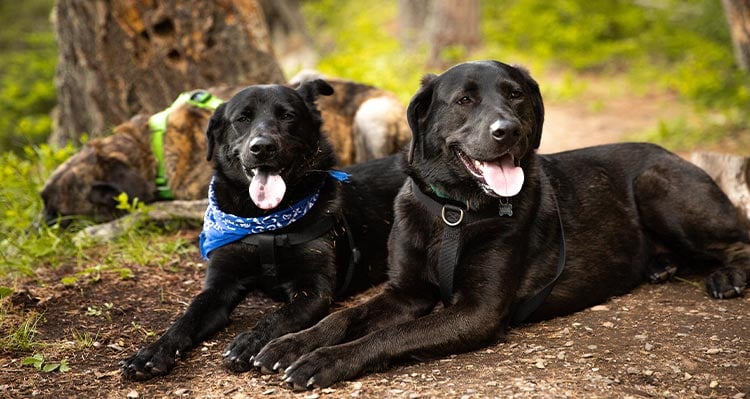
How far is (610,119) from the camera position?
35.8ft

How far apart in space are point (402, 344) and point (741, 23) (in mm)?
4747

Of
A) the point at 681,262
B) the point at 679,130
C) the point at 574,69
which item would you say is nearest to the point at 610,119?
the point at 679,130

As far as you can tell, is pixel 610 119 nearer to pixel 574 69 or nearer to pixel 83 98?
pixel 574 69

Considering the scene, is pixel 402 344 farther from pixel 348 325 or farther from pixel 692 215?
pixel 692 215

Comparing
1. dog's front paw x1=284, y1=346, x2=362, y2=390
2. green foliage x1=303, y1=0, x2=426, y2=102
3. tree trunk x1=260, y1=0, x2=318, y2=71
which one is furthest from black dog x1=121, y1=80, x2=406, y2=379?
tree trunk x1=260, y1=0, x2=318, y2=71

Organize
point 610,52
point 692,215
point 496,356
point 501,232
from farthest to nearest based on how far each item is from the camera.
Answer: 1. point 610,52
2. point 692,215
3. point 501,232
4. point 496,356

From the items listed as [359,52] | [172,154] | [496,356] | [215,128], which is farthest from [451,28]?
A: [496,356]

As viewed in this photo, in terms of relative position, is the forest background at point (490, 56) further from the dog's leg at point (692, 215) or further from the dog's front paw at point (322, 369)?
the dog's leg at point (692, 215)

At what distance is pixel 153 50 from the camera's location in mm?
7242

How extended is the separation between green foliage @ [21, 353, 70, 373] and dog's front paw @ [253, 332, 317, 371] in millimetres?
1032

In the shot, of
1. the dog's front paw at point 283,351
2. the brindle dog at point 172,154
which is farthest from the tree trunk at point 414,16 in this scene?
the dog's front paw at point 283,351

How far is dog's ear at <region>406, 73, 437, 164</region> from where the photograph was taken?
3933 millimetres

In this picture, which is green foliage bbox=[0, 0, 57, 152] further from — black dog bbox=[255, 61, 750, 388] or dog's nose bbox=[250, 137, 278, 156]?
black dog bbox=[255, 61, 750, 388]

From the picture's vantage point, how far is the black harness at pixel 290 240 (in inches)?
172
